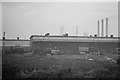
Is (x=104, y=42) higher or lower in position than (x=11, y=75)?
higher

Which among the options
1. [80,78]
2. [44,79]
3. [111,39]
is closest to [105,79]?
[80,78]

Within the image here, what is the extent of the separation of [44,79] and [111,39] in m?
24.6

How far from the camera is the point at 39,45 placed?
85.6ft

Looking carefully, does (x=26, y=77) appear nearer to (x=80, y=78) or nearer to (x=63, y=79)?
(x=63, y=79)

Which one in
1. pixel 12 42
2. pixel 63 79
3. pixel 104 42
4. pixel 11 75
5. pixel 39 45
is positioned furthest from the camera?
pixel 12 42

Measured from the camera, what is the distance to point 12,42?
35500mm

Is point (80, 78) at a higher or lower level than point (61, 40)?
lower

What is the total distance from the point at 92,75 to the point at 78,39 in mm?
19133

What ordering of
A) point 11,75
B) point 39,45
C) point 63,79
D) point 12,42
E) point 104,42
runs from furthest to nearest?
1. point 12,42
2. point 104,42
3. point 39,45
4. point 11,75
5. point 63,79

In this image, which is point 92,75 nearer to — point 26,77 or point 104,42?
point 26,77

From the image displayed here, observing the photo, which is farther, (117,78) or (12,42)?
(12,42)

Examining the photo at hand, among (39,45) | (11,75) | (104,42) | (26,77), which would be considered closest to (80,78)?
(26,77)

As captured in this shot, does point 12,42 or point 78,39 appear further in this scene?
point 12,42

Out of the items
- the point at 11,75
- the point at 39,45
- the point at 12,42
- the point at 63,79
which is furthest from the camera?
the point at 12,42
